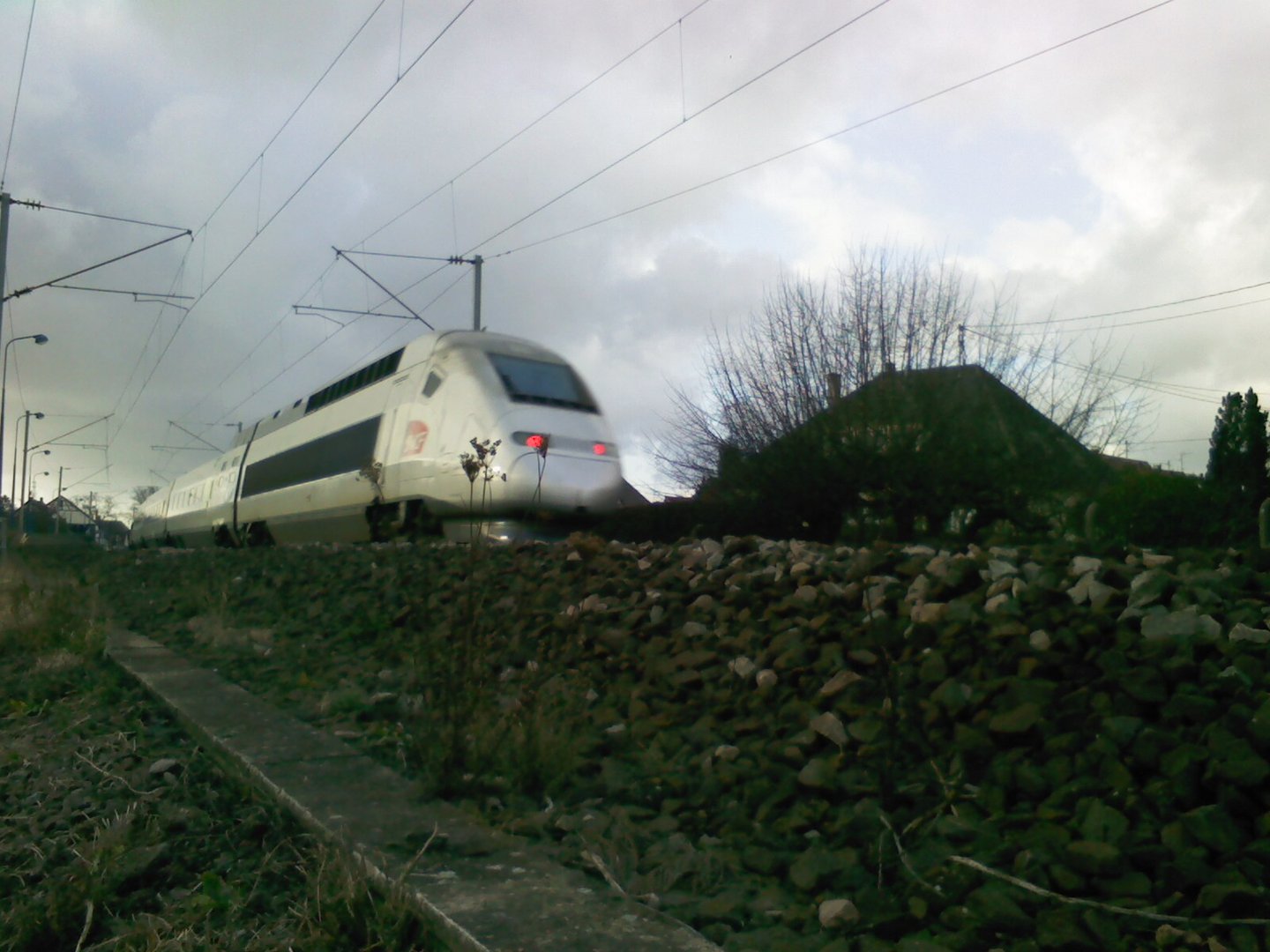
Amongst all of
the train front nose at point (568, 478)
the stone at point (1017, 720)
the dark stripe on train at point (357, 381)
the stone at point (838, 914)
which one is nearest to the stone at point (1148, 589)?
the stone at point (1017, 720)

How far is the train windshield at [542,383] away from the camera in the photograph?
13633 millimetres

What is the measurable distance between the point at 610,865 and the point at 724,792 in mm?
724

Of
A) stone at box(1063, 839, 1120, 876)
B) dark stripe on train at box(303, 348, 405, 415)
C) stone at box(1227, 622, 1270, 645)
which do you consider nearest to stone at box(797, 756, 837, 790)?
stone at box(1063, 839, 1120, 876)

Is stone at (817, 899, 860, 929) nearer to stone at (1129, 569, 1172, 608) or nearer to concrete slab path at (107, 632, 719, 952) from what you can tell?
concrete slab path at (107, 632, 719, 952)

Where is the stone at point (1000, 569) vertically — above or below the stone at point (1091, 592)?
above

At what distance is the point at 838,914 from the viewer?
2635 mm

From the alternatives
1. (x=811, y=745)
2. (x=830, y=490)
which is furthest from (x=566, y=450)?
(x=811, y=745)

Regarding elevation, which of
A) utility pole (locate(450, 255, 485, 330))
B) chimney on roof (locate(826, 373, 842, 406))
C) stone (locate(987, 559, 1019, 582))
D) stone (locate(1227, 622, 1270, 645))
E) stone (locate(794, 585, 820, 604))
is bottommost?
stone (locate(1227, 622, 1270, 645))

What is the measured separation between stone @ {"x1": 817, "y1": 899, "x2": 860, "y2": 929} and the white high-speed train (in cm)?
824

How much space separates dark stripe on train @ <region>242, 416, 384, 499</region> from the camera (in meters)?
15.6

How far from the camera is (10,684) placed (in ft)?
20.9

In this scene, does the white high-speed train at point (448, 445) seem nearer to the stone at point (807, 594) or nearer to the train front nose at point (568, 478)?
the train front nose at point (568, 478)

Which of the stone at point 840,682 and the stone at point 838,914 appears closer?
the stone at point 838,914

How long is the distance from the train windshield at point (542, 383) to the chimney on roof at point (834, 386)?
14.5 ft
